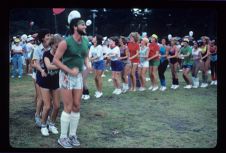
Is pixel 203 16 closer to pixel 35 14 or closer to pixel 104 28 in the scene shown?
pixel 104 28

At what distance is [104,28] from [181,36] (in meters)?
0.80

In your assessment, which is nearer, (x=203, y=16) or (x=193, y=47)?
(x=203, y=16)

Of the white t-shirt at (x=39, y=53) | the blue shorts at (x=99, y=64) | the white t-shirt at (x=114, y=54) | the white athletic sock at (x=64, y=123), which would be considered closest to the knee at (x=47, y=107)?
the white athletic sock at (x=64, y=123)

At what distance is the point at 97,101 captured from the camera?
5027 mm

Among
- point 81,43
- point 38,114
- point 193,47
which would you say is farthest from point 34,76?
point 193,47

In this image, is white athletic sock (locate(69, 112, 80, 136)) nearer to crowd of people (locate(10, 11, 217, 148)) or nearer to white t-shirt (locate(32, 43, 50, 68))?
crowd of people (locate(10, 11, 217, 148))

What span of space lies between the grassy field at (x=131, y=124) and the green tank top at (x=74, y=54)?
18.9 inches

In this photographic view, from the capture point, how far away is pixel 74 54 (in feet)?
12.9

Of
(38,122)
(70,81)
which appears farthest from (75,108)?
(38,122)

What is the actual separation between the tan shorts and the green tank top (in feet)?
0.30

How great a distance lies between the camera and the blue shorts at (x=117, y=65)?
6.01 m

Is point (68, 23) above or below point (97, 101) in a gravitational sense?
above

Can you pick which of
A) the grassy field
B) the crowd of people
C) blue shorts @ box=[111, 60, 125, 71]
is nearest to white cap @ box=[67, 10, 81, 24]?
the crowd of people

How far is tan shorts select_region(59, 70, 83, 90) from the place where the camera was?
3.95 m
